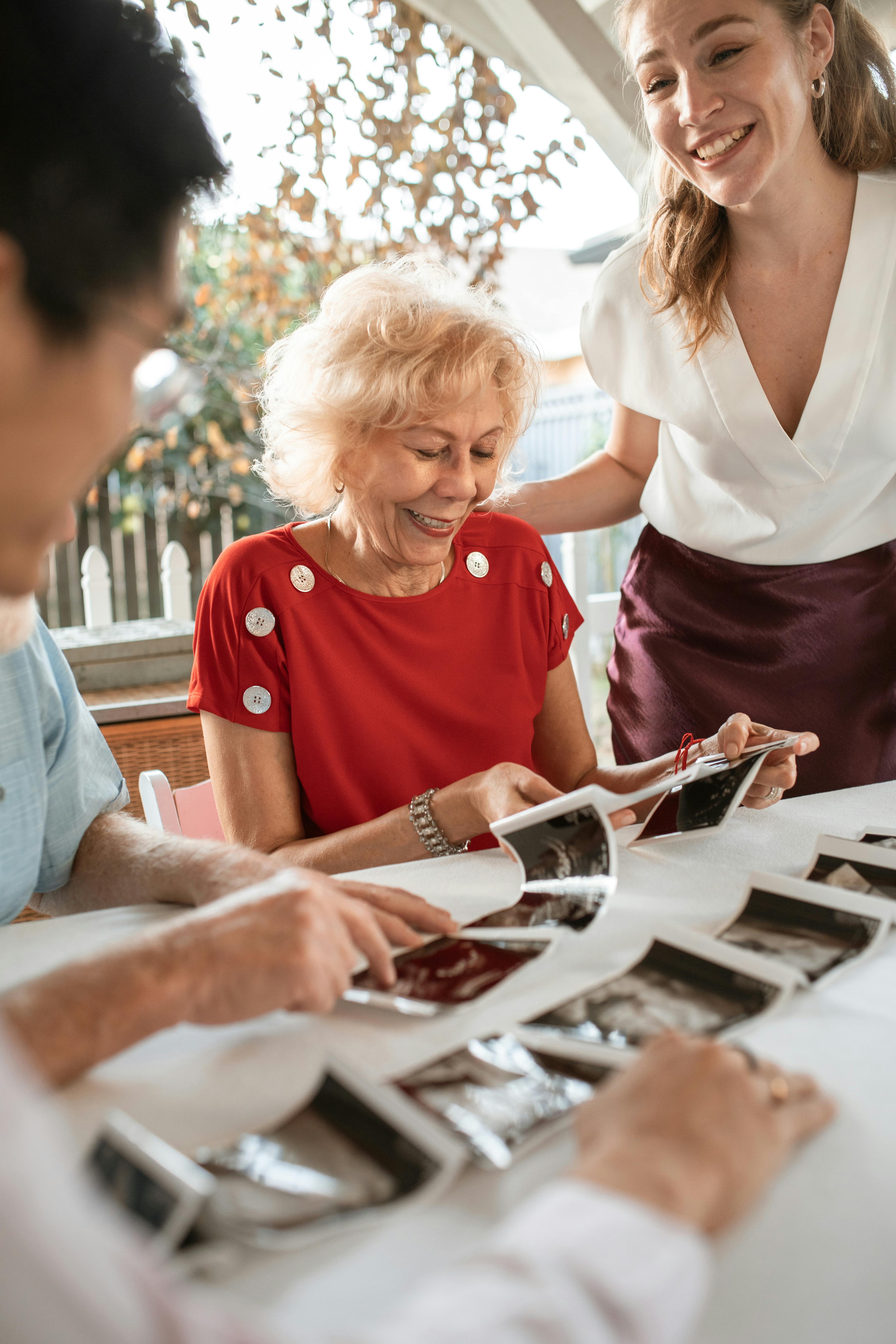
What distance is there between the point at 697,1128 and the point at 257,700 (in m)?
1.22

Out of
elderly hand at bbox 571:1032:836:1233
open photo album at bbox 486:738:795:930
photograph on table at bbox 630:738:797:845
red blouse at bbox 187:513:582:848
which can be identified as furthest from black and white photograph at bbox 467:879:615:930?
red blouse at bbox 187:513:582:848

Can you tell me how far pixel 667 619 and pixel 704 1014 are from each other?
1387 millimetres

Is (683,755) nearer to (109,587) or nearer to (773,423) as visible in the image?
(773,423)

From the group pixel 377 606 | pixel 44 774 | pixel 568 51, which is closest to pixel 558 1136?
pixel 44 774

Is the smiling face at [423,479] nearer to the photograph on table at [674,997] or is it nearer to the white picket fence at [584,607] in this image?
the photograph on table at [674,997]

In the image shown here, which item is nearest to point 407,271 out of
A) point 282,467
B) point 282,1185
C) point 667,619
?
point 282,467

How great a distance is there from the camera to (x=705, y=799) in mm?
1510

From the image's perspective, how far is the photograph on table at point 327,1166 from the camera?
65cm

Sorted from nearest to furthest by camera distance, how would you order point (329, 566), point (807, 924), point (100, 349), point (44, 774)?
point (100, 349), point (807, 924), point (44, 774), point (329, 566)

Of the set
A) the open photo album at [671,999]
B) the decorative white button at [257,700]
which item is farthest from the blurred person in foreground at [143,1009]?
the decorative white button at [257,700]

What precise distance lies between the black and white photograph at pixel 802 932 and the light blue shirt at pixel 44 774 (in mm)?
902

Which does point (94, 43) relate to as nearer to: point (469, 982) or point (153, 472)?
point (469, 982)

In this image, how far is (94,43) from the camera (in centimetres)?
78

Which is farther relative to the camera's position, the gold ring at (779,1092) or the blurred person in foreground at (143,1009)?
the gold ring at (779,1092)
